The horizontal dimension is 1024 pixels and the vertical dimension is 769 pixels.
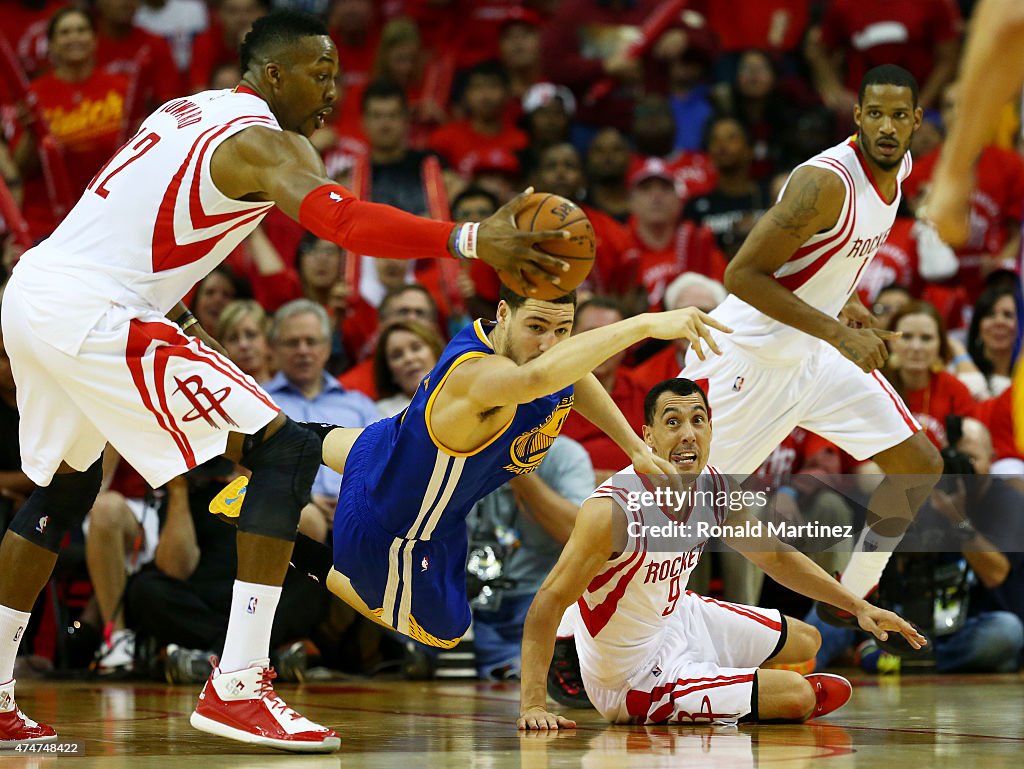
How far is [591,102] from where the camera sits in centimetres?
1303

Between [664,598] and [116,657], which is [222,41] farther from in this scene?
[664,598]

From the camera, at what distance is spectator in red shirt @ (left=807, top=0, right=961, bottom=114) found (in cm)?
1254

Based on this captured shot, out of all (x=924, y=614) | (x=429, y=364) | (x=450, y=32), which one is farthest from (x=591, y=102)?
(x=924, y=614)

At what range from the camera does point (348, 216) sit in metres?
4.56

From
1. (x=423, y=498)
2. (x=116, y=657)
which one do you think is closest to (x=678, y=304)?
(x=423, y=498)

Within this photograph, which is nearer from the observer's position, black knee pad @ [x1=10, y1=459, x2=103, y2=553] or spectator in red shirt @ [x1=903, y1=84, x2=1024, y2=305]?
black knee pad @ [x1=10, y1=459, x2=103, y2=553]

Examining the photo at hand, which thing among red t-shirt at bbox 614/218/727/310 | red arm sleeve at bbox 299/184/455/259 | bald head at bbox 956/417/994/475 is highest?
red t-shirt at bbox 614/218/727/310

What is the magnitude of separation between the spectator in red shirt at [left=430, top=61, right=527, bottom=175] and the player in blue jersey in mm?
6315

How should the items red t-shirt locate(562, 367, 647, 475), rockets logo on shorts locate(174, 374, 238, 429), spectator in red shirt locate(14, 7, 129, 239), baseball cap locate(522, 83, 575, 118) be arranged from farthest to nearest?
baseball cap locate(522, 83, 575, 118)
spectator in red shirt locate(14, 7, 129, 239)
red t-shirt locate(562, 367, 647, 475)
rockets logo on shorts locate(174, 374, 238, 429)

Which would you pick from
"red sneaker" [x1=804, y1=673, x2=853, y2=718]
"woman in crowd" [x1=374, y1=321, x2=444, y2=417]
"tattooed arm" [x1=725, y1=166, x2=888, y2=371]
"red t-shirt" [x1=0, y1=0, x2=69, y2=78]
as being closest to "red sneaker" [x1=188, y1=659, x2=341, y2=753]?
"red sneaker" [x1=804, y1=673, x2=853, y2=718]

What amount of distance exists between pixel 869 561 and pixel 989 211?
487 centimetres

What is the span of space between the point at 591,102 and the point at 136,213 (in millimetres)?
8454

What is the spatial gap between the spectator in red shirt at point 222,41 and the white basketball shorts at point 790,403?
6.92m

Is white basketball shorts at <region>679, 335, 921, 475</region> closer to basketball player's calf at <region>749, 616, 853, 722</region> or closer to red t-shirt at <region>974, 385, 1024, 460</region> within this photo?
basketball player's calf at <region>749, 616, 853, 722</region>
